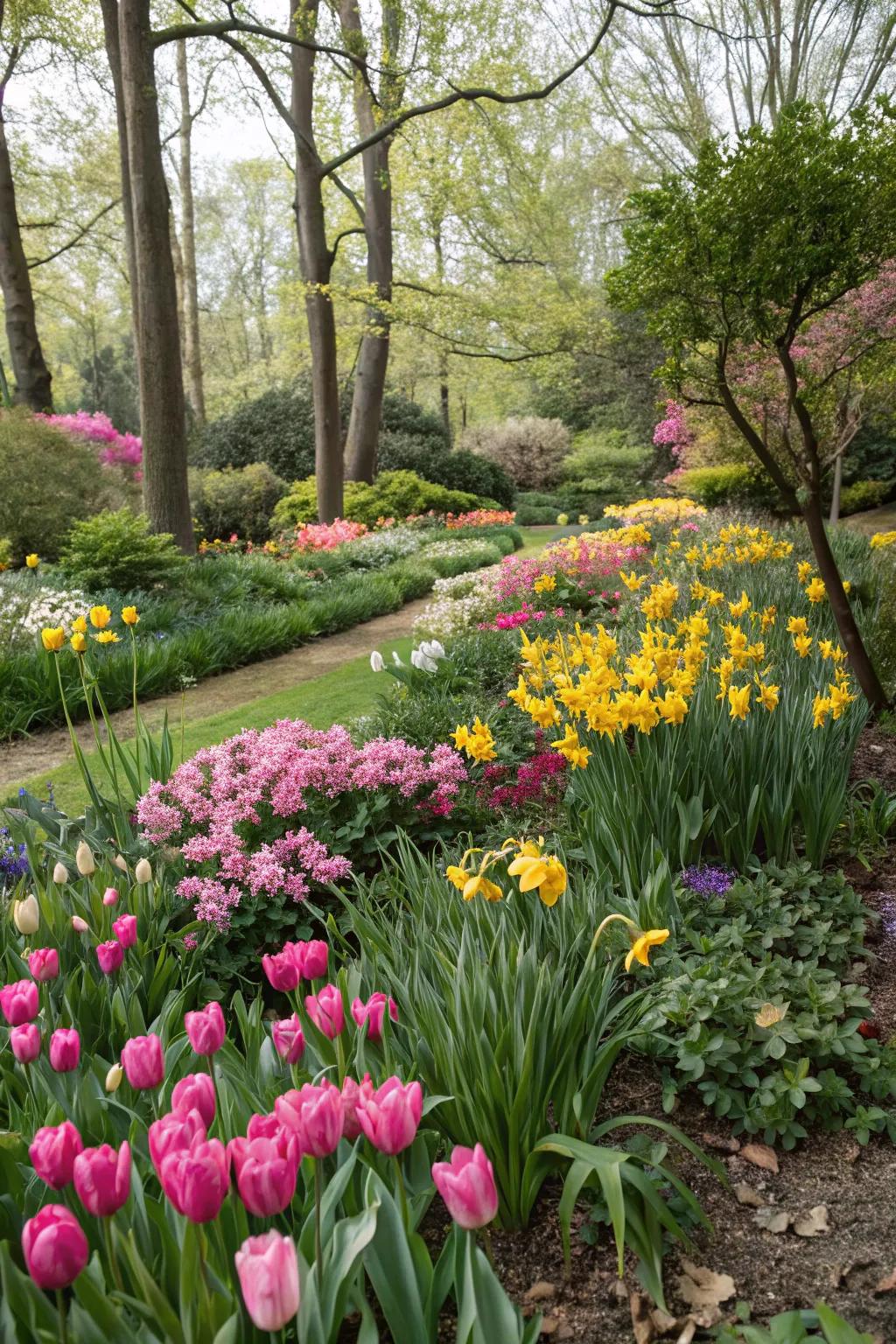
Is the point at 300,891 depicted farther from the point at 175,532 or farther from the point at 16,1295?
the point at 175,532

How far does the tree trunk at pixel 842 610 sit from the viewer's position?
14.7ft

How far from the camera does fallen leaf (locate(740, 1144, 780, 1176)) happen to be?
1.99 metres

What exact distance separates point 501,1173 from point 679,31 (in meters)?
22.9

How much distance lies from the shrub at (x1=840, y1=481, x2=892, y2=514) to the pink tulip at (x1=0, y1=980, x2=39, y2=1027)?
17.0 metres

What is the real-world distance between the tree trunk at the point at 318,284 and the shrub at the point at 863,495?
9.22m

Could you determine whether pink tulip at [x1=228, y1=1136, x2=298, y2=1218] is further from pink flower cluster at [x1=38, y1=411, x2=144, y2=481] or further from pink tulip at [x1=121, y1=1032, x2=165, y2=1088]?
pink flower cluster at [x1=38, y1=411, x2=144, y2=481]

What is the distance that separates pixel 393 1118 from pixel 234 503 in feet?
54.0

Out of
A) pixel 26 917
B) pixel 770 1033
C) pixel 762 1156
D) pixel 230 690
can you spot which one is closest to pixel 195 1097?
pixel 26 917

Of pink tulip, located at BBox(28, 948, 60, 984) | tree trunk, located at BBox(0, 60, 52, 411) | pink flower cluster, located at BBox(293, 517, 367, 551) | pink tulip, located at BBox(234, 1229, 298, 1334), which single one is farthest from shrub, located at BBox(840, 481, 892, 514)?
pink tulip, located at BBox(234, 1229, 298, 1334)

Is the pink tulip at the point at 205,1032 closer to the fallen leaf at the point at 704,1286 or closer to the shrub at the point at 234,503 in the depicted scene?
the fallen leaf at the point at 704,1286

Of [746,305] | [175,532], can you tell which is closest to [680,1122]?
[746,305]

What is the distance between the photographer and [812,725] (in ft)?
10.4

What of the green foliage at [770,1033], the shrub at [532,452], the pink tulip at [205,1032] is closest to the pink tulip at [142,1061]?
the pink tulip at [205,1032]

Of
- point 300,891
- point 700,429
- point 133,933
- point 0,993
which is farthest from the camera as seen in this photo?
point 700,429
